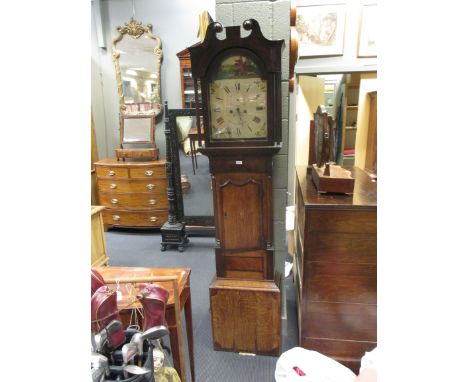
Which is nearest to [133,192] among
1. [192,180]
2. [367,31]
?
[192,180]

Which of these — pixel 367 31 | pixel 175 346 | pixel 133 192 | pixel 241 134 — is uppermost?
pixel 367 31

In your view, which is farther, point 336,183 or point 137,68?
point 137,68

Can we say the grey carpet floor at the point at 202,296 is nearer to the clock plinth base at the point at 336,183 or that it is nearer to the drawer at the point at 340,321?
the drawer at the point at 340,321

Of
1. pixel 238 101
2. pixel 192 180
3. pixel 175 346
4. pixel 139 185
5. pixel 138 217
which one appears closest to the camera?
pixel 175 346

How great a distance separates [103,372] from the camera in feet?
2.24

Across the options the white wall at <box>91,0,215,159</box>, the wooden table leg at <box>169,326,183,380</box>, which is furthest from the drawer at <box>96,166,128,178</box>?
the wooden table leg at <box>169,326,183,380</box>

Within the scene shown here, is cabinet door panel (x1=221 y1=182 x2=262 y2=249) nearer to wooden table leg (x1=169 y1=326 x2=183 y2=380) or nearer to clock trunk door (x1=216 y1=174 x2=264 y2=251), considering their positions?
clock trunk door (x1=216 y1=174 x2=264 y2=251)

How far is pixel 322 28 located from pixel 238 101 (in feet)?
5.26

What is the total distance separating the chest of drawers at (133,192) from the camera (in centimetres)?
353

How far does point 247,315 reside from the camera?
1744 millimetres

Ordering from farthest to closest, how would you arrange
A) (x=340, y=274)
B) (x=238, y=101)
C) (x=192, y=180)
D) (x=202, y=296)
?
(x=192, y=180) < (x=202, y=296) < (x=340, y=274) < (x=238, y=101)

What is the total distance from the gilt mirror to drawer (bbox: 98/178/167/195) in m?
0.94

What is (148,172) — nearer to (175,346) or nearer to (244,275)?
(244,275)
